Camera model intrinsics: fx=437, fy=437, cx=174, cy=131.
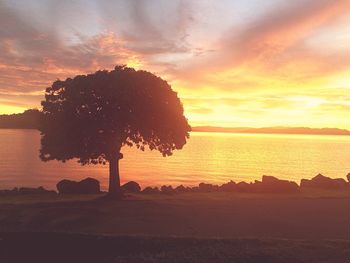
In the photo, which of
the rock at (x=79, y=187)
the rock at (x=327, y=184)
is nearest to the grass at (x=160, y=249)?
the rock at (x=79, y=187)

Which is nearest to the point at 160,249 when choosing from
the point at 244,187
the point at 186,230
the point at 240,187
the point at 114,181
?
the point at 186,230

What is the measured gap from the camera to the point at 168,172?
11019 centimetres

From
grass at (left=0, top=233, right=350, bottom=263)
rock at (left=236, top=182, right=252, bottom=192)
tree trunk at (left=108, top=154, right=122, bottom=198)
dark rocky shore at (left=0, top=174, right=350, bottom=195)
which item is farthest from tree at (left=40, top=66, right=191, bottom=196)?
grass at (left=0, top=233, right=350, bottom=263)

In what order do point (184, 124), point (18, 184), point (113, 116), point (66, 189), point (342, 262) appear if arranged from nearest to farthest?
point (342, 262) < point (113, 116) < point (184, 124) < point (66, 189) < point (18, 184)

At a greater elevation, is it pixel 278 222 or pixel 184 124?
pixel 184 124

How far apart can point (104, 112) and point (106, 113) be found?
207 mm

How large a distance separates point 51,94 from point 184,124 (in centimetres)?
1197

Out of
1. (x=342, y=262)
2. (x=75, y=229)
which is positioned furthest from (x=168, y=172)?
(x=342, y=262)

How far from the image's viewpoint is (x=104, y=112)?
120ft

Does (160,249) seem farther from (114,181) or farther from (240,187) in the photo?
(240,187)

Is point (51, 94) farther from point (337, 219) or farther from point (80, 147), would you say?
point (337, 219)

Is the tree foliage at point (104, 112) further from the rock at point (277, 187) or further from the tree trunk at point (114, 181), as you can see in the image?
the rock at point (277, 187)

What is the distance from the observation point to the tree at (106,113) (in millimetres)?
36344

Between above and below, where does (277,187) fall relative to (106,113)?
below
